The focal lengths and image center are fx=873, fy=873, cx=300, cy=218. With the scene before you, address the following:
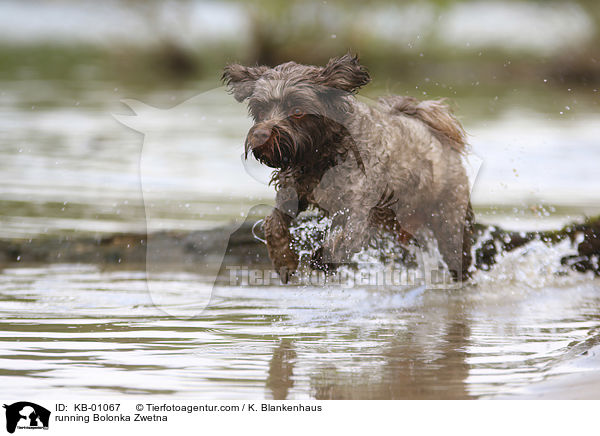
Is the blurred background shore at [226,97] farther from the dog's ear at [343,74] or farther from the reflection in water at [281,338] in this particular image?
the reflection in water at [281,338]

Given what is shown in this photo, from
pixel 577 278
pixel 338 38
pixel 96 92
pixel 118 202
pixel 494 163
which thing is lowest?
pixel 577 278

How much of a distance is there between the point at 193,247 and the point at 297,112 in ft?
8.45

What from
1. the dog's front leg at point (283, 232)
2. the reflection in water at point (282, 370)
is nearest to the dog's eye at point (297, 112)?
the dog's front leg at point (283, 232)

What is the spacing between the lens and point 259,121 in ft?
15.8

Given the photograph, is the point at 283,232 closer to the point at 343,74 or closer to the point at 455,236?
the point at 343,74

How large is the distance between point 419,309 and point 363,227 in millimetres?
883

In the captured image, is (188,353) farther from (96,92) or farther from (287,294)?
(96,92)

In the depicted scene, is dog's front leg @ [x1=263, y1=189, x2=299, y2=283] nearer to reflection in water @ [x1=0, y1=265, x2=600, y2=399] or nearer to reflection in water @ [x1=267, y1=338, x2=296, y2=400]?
reflection in water @ [x1=0, y1=265, x2=600, y2=399]

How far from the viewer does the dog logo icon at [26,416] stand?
11.8 feet

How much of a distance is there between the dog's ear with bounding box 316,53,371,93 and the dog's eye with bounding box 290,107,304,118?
207 millimetres

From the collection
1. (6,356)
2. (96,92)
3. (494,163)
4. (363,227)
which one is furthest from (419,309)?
(96,92)

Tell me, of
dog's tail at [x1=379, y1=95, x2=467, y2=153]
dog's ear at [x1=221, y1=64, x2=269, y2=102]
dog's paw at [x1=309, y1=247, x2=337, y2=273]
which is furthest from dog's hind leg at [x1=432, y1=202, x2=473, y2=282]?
dog's ear at [x1=221, y1=64, x2=269, y2=102]

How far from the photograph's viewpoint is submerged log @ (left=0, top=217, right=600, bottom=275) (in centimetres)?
665

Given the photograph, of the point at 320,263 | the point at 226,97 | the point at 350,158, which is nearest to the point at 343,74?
the point at 350,158
